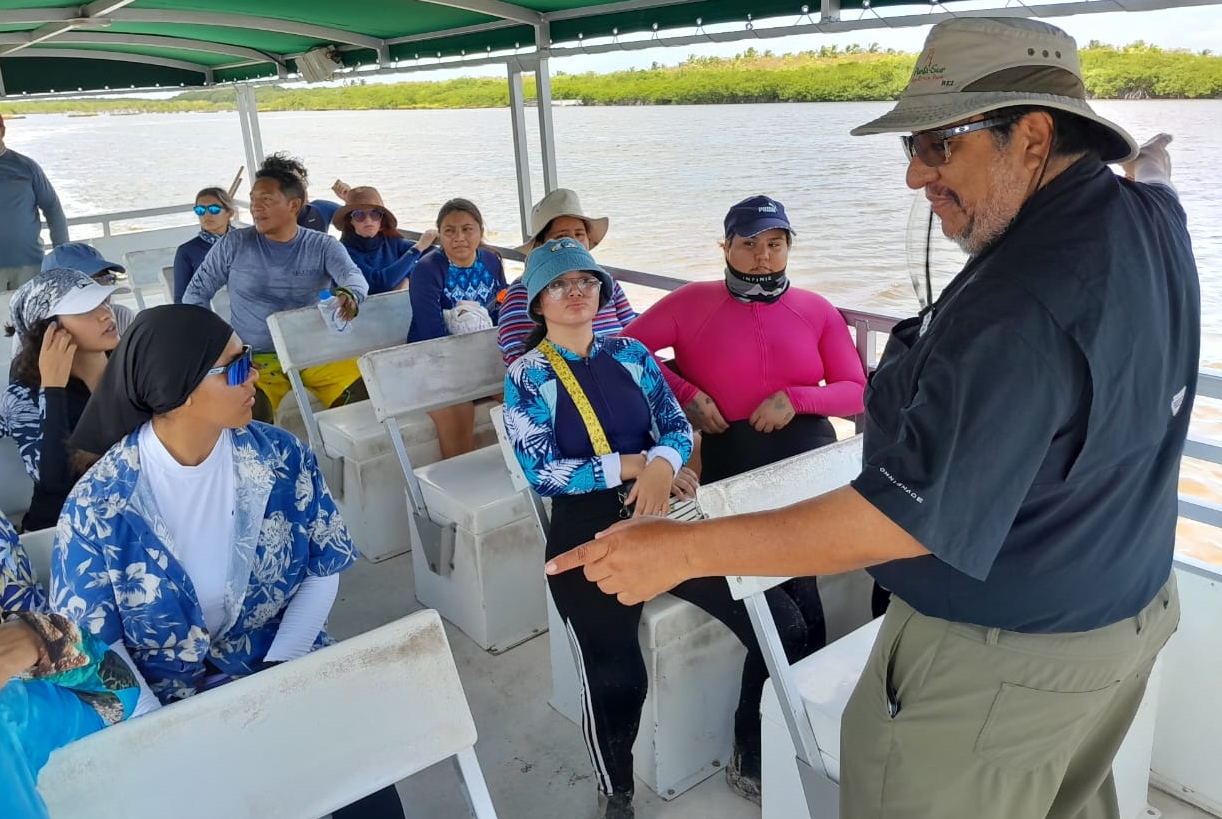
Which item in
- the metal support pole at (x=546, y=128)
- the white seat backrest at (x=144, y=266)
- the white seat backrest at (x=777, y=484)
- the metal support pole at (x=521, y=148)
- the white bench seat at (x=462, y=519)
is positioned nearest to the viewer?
the white seat backrest at (x=777, y=484)

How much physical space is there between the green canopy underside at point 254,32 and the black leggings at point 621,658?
79.6 inches

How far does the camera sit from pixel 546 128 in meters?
4.75

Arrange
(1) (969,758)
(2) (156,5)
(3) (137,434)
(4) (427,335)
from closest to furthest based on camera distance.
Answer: (1) (969,758) → (3) (137,434) → (4) (427,335) → (2) (156,5)

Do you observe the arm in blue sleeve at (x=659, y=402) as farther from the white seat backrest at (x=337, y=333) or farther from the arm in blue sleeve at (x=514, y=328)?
the white seat backrest at (x=337, y=333)

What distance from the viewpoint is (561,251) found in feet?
8.27

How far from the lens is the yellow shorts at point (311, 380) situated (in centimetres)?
401

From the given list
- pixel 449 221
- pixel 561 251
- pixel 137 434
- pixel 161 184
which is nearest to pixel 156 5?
pixel 449 221

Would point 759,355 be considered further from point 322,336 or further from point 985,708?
point 322,336

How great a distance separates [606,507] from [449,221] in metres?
1.95

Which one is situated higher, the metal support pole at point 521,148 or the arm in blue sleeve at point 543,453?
the metal support pole at point 521,148

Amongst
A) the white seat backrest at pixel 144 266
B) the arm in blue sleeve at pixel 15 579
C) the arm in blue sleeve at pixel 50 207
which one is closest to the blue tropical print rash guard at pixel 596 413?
the arm in blue sleeve at pixel 15 579

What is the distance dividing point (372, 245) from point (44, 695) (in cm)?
412

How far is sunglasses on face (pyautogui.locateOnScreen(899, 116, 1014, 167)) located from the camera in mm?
1086

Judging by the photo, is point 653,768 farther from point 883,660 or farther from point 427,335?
point 427,335
